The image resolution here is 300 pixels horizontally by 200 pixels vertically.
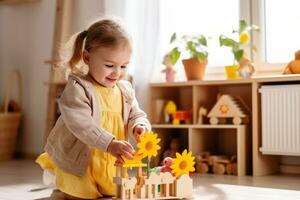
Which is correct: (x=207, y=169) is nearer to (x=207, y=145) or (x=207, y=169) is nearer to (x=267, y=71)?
(x=207, y=145)

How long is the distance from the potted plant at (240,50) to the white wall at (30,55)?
4.38ft

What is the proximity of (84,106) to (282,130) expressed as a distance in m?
1.28

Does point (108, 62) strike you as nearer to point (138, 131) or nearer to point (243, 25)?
point (138, 131)

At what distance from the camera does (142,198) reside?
1575mm

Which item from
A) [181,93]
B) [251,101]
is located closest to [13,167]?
[181,93]

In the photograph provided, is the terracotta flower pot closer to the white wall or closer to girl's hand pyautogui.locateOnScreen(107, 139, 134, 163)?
the white wall

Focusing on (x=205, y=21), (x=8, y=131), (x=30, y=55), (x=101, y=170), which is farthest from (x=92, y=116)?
(x=30, y=55)

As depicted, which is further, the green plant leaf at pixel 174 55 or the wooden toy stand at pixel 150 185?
the green plant leaf at pixel 174 55

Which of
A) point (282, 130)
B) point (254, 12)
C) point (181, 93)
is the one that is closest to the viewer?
point (282, 130)

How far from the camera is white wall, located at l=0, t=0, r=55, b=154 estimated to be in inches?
141

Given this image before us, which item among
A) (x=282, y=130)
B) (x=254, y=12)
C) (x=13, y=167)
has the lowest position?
(x=13, y=167)

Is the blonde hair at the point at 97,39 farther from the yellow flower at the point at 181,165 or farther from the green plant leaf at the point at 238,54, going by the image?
the green plant leaf at the point at 238,54

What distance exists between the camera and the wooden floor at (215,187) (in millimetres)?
1819

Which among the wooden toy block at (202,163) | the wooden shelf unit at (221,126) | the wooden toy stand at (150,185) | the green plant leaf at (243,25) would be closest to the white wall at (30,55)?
the wooden shelf unit at (221,126)
